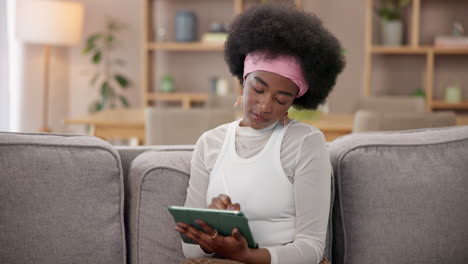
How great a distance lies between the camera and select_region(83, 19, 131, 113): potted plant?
558 cm

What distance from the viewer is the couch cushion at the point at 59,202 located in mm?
1748

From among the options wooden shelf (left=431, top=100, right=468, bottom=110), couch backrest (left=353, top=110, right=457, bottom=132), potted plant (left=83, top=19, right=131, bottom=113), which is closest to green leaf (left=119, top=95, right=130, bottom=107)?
potted plant (left=83, top=19, right=131, bottom=113)

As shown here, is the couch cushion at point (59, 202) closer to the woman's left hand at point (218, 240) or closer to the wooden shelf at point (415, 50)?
the woman's left hand at point (218, 240)

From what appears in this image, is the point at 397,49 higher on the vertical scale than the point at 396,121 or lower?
higher

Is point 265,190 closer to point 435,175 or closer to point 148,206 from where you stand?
point 148,206

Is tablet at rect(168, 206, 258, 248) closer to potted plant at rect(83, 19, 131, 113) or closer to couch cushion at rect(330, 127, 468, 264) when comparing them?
couch cushion at rect(330, 127, 468, 264)

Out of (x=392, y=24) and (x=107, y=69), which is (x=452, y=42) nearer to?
(x=392, y=24)

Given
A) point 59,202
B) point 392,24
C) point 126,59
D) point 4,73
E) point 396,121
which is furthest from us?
point 126,59

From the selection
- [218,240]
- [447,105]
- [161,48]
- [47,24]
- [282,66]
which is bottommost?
[218,240]

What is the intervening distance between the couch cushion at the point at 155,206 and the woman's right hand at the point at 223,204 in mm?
227

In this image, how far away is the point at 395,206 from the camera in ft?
6.01

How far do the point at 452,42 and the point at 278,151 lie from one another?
401 centimetres

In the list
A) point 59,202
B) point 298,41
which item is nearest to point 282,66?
point 298,41

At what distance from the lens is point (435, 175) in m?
1.87
